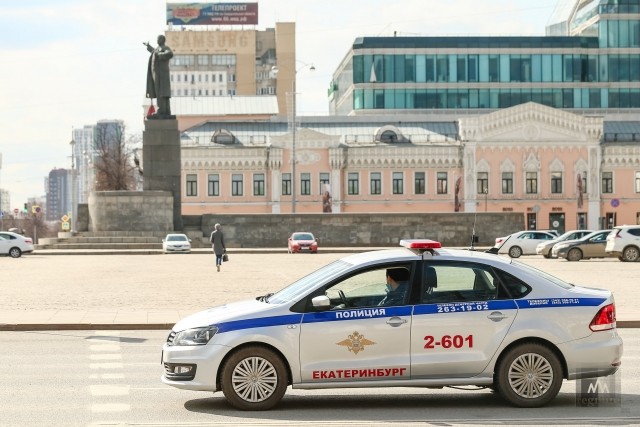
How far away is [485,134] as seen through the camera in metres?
91.2

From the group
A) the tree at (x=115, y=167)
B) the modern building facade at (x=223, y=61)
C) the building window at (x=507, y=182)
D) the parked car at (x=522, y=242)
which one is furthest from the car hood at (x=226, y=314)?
the modern building facade at (x=223, y=61)

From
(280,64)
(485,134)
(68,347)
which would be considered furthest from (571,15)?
(68,347)

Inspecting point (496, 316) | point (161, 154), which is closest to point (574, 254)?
point (161, 154)

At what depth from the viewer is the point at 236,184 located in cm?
9162

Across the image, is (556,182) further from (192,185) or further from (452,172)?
(192,185)

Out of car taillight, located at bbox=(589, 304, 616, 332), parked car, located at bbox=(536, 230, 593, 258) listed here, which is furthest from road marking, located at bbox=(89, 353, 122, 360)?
parked car, located at bbox=(536, 230, 593, 258)

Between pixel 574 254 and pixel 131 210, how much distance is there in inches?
925

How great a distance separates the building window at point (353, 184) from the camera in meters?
91.6

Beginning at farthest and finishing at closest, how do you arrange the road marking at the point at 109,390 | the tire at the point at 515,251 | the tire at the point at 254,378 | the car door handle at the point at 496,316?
the tire at the point at 515,251 < the road marking at the point at 109,390 < the car door handle at the point at 496,316 < the tire at the point at 254,378

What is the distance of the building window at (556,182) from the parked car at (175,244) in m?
40.8

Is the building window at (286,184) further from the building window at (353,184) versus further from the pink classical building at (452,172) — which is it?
the building window at (353,184)

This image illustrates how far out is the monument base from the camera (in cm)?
6188

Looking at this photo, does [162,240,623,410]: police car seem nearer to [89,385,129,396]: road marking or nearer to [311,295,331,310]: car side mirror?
[311,295,331,310]: car side mirror

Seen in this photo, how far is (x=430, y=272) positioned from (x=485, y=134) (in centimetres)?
8077
